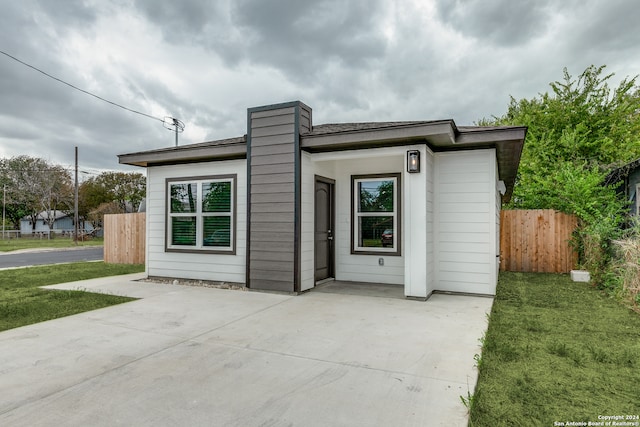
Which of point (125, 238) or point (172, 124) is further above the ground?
point (172, 124)

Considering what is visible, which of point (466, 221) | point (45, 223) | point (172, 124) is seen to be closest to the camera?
point (466, 221)

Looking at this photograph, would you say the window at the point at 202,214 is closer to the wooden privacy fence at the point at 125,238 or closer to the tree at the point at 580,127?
the wooden privacy fence at the point at 125,238

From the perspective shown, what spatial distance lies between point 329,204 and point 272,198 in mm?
1250

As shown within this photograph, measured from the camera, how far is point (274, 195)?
18.9 feet

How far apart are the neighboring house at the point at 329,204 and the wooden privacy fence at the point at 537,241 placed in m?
2.54

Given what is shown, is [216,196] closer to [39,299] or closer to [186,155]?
[186,155]

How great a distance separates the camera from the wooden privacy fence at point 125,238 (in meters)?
10.3

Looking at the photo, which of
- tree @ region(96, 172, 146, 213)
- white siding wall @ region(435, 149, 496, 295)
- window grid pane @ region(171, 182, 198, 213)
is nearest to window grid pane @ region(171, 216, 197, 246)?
window grid pane @ region(171, 182, 198, 213)

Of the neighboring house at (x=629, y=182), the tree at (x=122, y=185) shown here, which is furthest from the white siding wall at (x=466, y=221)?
the tree at (x=122, y=185)

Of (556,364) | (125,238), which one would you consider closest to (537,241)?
(556,364)

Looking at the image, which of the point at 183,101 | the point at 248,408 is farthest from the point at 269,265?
the point at 183,101

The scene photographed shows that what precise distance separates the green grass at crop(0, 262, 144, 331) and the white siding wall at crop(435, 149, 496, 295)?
477 cm

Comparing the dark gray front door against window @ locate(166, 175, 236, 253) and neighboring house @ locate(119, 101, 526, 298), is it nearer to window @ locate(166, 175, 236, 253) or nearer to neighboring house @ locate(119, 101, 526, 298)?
neighboring house @ locate(119, 101, 526, 298)

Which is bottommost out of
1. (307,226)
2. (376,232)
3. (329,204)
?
(376,232)
